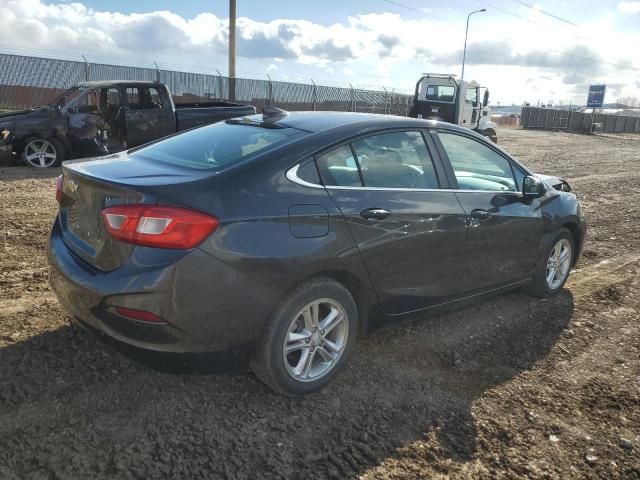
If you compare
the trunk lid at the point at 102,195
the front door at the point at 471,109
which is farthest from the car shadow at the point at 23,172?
the front door at the point at 471,109

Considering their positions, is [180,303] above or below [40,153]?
above

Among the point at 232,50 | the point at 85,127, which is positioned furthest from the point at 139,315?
the point at 232,50

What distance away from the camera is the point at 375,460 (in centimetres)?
261

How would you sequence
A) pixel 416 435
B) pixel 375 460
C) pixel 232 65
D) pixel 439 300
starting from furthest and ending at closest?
pixel 232 65 < pixel 439 300 < pixel 416 435 < pixel 375 460

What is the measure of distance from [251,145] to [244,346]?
1.19 metres

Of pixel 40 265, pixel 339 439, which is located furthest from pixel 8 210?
pixel 339 439

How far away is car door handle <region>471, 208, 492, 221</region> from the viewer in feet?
12.4

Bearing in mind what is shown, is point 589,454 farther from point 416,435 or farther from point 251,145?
point 251,145

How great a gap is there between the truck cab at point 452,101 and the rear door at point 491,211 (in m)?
16.6

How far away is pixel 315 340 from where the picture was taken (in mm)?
3053

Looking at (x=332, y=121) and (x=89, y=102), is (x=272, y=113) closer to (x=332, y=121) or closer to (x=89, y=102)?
(x=332, y=121)

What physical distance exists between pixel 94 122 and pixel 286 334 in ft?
28.9

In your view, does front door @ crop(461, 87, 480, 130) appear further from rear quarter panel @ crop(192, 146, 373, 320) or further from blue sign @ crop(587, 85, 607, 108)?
blue sign @ crop(587, 85, 607, 108)

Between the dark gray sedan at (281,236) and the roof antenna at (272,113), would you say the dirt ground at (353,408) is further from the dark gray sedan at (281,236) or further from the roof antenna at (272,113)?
the roof antenna at (272,113)
